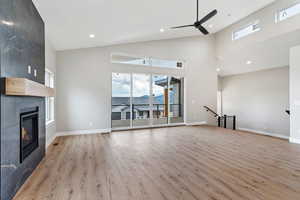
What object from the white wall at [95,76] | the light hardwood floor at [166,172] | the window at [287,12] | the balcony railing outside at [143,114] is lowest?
the light hardwood floor at [166,172]

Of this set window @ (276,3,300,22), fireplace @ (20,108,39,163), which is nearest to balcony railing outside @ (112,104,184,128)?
fireplace @ (20,108,39,163)

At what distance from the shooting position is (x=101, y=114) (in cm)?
625

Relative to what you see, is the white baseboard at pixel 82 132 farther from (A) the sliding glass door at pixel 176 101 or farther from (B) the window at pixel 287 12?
(B) the window at pixel 287 12

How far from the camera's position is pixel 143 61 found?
7184mm

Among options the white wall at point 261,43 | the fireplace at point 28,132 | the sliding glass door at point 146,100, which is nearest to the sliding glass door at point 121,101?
the sliding glass door at point 146,100

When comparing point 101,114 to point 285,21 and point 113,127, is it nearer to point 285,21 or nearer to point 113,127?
point 113,127

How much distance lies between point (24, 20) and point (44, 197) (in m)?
2.69

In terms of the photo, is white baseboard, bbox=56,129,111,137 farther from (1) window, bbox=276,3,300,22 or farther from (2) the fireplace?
(1) window, bbox=276,3,300,22

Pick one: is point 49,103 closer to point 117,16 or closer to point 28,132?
point 28,132

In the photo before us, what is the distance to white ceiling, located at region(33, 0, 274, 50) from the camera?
345 cm

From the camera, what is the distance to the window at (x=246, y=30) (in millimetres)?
6035

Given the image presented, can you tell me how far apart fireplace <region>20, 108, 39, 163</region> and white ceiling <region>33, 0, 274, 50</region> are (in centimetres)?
205

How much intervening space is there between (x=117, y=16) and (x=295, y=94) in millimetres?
5543

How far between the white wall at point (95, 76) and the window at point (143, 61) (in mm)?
184
